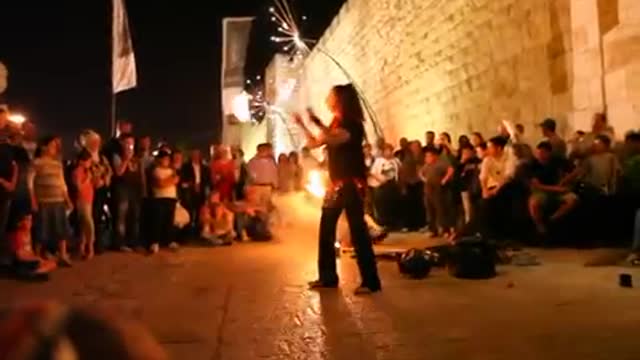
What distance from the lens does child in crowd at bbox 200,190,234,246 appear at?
1205 cm

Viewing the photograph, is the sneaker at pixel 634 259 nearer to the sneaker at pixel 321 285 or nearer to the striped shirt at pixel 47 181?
the sneaker at pixel 321 285

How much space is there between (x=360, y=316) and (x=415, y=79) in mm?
15188

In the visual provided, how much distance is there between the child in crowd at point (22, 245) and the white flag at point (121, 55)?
22.0 feet

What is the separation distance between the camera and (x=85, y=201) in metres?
10.3

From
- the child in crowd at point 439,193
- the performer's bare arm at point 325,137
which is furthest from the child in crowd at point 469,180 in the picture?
the performer's bare arm at point 325,137

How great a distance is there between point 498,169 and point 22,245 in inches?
227

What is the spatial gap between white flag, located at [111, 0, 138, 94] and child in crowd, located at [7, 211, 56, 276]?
22.0ft

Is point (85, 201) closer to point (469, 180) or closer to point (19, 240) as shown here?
point (19, 240)

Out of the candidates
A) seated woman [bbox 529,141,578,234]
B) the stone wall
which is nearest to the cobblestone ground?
seated woman [bbox 529,141,578,234]

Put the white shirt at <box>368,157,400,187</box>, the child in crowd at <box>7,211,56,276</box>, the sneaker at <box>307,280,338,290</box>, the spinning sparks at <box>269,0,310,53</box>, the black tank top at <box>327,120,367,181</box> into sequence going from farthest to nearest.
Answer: the spinning sparks at <box>269,0,310,53</box> → the white shirt at <box>368,157,400,187</box> → the child in crowd at <box>7,211,56,276</box> → the sneaker at <box>307,280,338,290</box> → the black tank top at <box>327,120,367,181</box>

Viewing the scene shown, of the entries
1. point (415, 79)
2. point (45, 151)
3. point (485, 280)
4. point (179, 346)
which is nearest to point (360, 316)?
point (179, 346)

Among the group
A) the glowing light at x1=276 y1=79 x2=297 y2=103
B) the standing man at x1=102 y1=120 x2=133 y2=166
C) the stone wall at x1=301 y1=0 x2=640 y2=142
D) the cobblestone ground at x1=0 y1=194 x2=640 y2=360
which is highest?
the glowing light at x1=276 y1=79 x2=297 y2=103

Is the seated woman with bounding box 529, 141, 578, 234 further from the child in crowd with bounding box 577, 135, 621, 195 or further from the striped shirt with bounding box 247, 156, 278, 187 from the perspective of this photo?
the striped shirt with bounding box 247, 156, 278, 187

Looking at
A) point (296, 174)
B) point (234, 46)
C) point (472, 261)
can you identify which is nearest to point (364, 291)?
point (472, 261)
